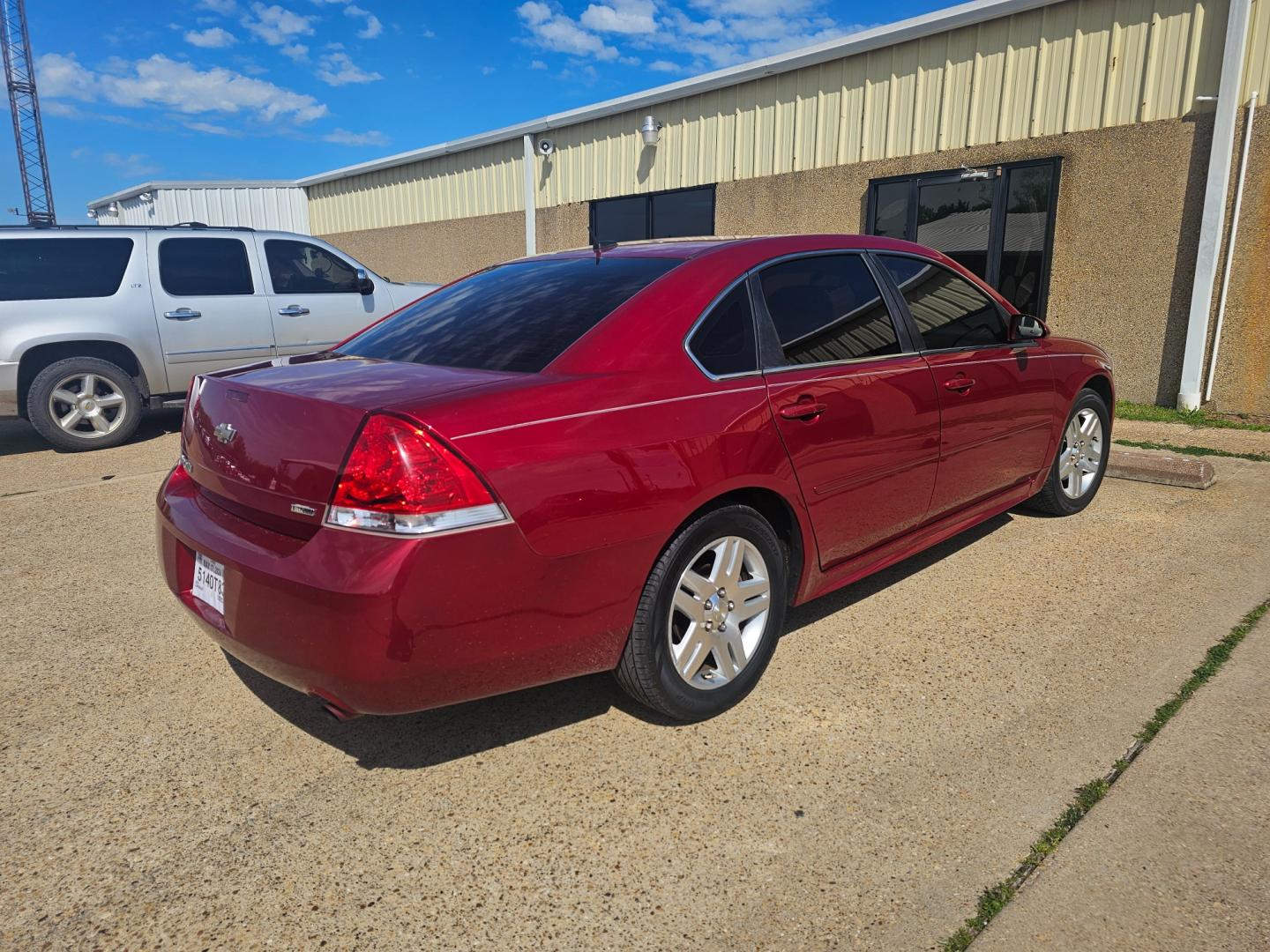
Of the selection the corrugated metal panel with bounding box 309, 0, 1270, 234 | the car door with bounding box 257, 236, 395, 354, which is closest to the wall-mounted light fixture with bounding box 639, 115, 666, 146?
the corrugated metal panel with bounding box 309, 0, 1270, 234

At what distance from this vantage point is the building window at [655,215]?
39.4 ft

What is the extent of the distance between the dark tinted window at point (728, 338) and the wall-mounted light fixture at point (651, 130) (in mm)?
10099

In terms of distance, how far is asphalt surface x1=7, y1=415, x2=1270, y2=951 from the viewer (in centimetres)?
209

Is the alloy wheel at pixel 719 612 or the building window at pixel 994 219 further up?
the building window at pixel 994 219

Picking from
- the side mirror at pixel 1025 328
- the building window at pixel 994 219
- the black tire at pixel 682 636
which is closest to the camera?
the black tire at pixel 682 636

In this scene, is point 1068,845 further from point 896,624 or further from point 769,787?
point 896,624

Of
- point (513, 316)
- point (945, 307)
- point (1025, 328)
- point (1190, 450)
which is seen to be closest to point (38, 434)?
point (513, 316)

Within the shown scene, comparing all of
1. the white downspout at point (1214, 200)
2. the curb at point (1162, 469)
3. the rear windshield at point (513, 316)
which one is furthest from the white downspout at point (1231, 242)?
the rear windshield at point (513, 316)

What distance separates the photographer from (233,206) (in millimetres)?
26172

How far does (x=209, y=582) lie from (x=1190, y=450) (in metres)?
7.02

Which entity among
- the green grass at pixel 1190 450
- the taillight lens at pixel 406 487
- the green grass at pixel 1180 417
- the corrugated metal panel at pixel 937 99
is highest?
the corrugated metal panel at pixel 937 99

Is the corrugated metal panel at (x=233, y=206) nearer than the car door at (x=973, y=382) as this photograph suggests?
No

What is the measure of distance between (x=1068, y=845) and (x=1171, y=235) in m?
7.44

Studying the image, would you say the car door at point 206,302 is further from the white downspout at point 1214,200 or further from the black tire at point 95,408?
the white downspout at point 1214,200
